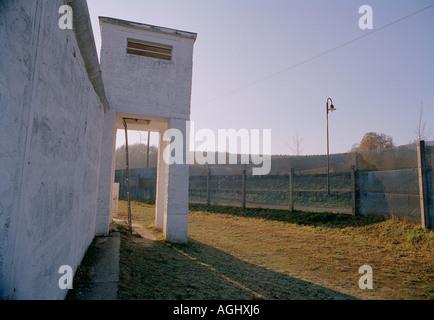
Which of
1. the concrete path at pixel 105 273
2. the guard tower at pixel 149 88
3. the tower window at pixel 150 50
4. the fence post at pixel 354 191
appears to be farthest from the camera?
the fence post at pixel 354 191

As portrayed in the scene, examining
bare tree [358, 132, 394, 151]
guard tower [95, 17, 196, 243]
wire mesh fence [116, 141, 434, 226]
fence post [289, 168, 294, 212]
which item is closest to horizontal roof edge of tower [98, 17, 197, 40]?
guard tower [95, 17, 196, 243]

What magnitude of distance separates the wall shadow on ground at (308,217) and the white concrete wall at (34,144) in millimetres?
9028

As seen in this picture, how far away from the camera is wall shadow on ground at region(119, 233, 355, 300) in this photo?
392 centimetres

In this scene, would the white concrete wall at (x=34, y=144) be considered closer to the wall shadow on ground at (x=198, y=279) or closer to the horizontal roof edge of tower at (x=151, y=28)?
the wall shadow on ground at (x=198, y=279)

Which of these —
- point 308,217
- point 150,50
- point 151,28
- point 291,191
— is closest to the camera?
point 151,28

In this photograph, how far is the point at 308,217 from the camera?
33.9 ft

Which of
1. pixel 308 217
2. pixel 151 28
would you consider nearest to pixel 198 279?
pixel 151 28

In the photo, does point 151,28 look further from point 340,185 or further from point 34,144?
point 340,185

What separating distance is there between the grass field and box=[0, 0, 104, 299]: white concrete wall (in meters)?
1.61

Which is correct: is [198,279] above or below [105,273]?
Answer: below

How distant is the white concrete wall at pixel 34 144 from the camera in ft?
4.77

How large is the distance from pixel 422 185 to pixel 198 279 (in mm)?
6803

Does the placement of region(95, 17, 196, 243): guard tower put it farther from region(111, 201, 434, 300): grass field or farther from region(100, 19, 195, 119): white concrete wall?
region(111, 201, 434, 300): grass field

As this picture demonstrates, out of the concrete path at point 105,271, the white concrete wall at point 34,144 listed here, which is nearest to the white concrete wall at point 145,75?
the concrete path at point 105,271
